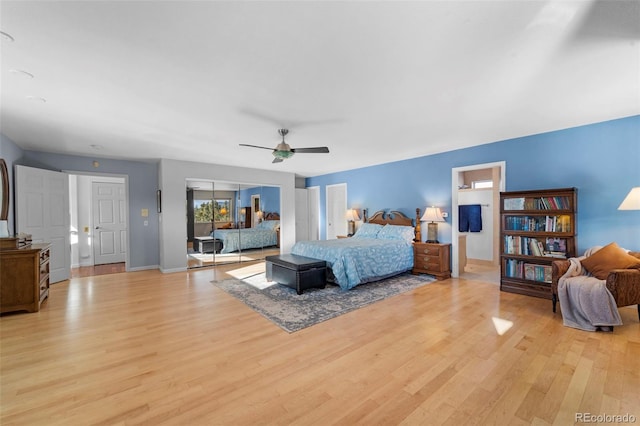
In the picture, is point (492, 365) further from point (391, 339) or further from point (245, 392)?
point (245, 392)

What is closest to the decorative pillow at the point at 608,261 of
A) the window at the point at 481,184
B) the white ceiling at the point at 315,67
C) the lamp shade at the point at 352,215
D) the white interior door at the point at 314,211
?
the white ceiling at the point at 315,67

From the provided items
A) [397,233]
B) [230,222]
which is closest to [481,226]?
[397,233]

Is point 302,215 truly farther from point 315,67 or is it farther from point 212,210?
point 315,67

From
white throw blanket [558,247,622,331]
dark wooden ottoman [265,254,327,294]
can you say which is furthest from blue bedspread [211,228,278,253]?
white throw blanket [558,247,622,331]

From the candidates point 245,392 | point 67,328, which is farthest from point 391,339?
point 67,328

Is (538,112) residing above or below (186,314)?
above

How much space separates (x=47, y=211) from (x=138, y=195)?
1608mm

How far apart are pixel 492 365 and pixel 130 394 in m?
2.81

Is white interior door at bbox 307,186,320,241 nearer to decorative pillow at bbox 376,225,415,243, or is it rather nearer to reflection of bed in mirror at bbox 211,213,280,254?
reflection of bed in mirror at bbox 211,213,280,254

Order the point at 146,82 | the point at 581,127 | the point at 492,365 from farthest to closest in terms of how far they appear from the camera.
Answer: the point at 581,127 < the point at 146,82 < the point at 492,365

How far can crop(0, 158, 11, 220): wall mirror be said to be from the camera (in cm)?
391

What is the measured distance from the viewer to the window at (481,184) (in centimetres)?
687

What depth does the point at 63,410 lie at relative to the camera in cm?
176

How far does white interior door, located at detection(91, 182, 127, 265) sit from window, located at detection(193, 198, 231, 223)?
214 cm
